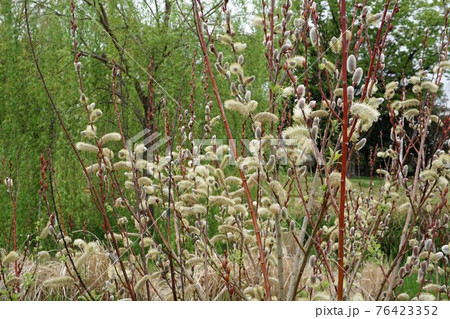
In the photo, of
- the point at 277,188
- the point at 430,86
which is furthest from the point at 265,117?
the point at 430,86

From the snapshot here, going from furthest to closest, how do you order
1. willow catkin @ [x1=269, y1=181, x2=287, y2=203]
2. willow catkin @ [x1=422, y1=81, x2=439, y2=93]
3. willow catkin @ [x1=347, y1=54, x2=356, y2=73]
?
willow catkin @ [x1=422, y1=81, x2=439, y2=93] < willow catkin @ [x1=269, y1=181, x2=287, y2=203] < willow catkin @ [x1=347, y1=54, x2=356, y2=73]

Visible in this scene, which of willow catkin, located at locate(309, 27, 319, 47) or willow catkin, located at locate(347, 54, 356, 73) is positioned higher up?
willow catkin, located at locate(309, 27, 319, 47)

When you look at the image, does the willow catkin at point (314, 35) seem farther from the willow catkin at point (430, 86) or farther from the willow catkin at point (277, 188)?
the willow catkin at point (430, 86)

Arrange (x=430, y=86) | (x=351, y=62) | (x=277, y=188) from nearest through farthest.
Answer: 1. (x=351, y=62)
2. (x=277, y=188)
3. (x=430, y=86)

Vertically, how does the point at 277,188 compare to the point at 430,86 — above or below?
below

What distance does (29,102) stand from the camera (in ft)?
16.9

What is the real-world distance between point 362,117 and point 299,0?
806cm

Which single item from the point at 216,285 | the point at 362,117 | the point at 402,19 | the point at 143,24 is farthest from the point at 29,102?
the point at 402,19

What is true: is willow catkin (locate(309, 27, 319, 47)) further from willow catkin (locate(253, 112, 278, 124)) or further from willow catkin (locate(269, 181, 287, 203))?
willow catkin (locate(269, 181, 287, 203))

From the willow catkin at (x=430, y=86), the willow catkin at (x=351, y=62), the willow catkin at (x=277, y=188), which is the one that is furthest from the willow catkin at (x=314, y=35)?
the willow catkin at (x=430, y=86)

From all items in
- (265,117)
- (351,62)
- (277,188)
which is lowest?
(277,188)

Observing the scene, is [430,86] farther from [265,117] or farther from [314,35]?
[265,117]

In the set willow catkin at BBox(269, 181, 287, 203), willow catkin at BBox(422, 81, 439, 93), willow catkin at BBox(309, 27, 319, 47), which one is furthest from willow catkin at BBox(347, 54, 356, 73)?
willow catkin at BBox(422, 81, 439, 93)
